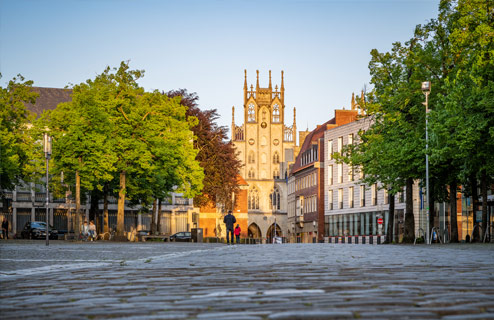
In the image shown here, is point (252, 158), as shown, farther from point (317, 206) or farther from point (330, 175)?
point (330, 175)

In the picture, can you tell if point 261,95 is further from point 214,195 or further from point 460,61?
point 460,61

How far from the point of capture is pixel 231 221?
3859 centimetres

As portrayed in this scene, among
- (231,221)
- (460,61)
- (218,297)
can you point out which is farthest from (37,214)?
(218,297)

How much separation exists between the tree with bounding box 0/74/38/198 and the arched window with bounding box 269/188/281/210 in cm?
8698

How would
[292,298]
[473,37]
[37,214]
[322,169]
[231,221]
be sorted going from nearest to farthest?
[292,298] → [473,37] → [231,221] → [37,214] → [322,169]

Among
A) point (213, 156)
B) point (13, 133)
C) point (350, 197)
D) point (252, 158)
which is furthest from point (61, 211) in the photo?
point (252, 158)

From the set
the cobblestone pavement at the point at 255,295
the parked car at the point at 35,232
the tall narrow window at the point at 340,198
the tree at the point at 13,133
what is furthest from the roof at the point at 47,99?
the cobblestone pavement at the point at 255,295

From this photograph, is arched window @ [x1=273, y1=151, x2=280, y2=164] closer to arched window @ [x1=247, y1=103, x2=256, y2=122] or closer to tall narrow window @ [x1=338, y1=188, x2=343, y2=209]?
arched window @ [x1=247, y1=103, x2=256, y2=122]

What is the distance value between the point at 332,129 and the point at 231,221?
43.7 m

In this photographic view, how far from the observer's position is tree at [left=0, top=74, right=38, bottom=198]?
46969mm

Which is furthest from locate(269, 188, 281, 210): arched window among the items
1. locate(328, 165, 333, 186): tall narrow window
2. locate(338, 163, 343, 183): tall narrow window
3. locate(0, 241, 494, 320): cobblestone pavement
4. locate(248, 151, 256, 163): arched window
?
locate(0, 241, 494, 320): cobblestone pavement

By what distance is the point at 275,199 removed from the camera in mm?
136000

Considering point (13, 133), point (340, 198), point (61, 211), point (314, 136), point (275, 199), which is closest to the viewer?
point (13, 133)

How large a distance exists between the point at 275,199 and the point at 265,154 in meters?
9.31
